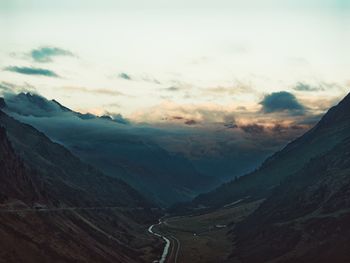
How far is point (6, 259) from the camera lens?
196 m

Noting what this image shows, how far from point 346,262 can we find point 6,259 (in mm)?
109512

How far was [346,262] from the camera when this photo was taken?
7849 inches
